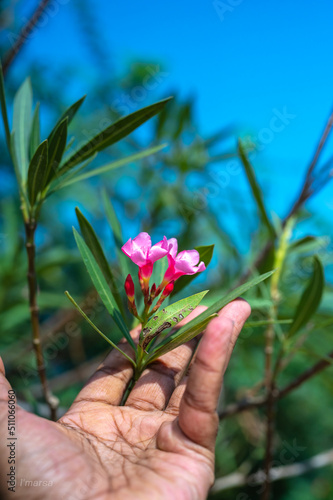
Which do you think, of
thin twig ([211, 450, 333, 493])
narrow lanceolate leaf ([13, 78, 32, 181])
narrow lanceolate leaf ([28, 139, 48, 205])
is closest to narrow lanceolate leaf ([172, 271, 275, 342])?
narrow lanceolate leaf ([28, 139, 48, 205])

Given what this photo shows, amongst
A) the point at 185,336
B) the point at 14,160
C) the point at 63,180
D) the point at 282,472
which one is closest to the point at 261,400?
the point at 282,472

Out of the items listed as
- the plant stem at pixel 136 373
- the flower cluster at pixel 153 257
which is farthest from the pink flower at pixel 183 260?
the plant stem at pixel 136 373

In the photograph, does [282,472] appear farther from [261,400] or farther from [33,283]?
[33,283]

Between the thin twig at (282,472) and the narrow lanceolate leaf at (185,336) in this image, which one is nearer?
the narrow lanceolate leaf at (185,336)

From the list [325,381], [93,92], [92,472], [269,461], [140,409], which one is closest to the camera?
[92,472]

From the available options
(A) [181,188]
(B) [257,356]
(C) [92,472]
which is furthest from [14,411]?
(B) [257,356]

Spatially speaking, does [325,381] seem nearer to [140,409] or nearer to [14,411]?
[140,409]

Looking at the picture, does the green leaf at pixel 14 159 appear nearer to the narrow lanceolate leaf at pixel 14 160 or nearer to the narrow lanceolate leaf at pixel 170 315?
the narrow lanceolate leaf at pixel 14 160
